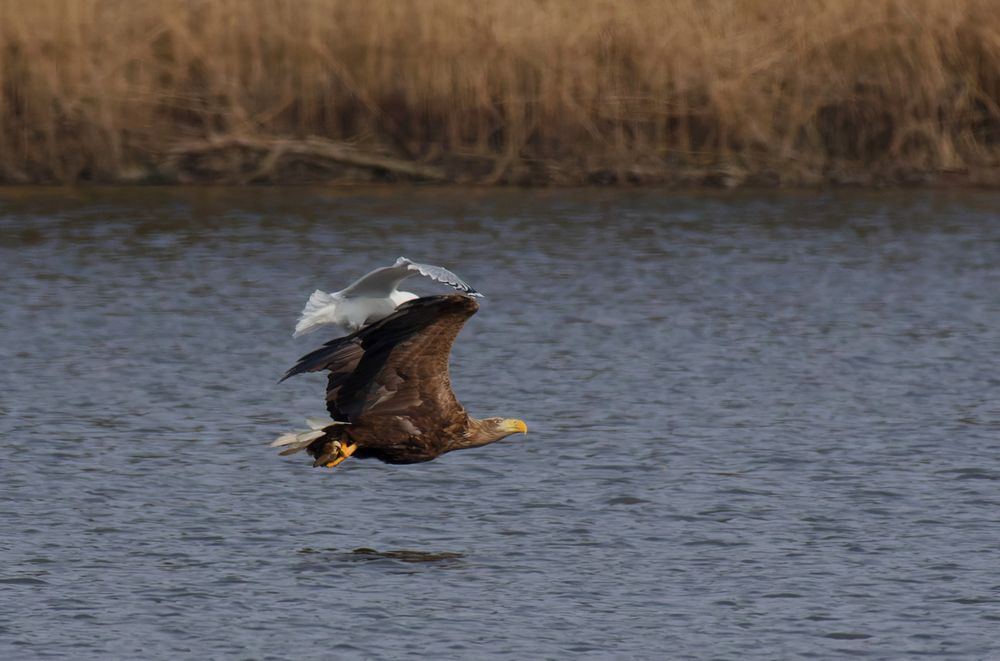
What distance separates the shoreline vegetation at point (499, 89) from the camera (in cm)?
2133

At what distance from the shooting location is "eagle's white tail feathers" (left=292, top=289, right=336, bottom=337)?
8.65m

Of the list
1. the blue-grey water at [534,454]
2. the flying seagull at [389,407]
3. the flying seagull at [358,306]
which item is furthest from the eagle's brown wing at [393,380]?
the blue-grey water at [534,454]

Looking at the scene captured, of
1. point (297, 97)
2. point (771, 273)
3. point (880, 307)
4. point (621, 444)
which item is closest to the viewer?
point (621, 444)

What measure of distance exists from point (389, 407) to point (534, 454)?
2466 mm

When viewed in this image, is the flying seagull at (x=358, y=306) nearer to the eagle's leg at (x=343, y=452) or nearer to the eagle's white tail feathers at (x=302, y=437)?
the eagle's white tail feathers at (x=302, y=437)

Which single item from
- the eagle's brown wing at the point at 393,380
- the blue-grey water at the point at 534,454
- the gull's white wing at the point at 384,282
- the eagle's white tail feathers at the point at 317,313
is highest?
the gull's white wing at the point at 384,282

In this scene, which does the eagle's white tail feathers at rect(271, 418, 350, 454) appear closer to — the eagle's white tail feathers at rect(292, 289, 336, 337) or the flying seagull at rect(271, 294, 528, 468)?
the flying seagull at rect(271, 294, 528, 468)

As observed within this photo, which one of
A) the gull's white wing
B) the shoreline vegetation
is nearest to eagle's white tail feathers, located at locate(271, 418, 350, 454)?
the gull's white wing

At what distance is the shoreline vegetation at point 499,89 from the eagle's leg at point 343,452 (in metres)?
12.5

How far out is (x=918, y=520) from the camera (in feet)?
32.8

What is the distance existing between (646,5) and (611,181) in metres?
2.37

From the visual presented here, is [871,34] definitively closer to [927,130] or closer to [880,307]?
[927,130]

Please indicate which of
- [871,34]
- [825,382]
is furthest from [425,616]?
[871,34]

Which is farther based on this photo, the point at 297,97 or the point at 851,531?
the point at 297,97
